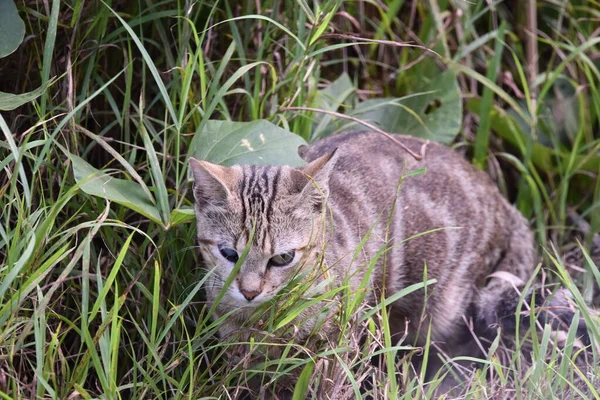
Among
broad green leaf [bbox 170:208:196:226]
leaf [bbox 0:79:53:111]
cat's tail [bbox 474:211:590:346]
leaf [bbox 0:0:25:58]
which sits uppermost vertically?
leaf [bbox 0:0:25:58]

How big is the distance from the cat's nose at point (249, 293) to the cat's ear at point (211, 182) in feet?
0.91

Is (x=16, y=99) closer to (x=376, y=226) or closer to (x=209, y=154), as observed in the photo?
(x=209, y=154)

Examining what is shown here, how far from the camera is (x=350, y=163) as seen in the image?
319 cm

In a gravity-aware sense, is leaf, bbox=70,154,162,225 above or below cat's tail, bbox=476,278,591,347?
above

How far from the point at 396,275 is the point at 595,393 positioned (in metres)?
0.94

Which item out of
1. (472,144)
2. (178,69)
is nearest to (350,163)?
(178,69)

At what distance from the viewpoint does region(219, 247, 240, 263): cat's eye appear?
2.54m

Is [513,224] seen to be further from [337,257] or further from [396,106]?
[337,257]

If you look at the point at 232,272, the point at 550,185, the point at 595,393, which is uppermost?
the point at 232,272

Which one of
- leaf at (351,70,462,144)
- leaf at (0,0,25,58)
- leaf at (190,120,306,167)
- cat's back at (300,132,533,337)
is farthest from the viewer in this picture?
leaf at (351,70,462,144)

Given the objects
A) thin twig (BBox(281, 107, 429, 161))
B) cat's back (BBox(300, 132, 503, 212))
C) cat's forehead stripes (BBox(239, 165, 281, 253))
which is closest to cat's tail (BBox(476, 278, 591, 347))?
cat's back (BBox(300, 132, 503, 212))

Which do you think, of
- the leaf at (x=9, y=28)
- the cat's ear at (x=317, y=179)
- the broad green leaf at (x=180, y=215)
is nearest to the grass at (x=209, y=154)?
the broad green leaf at (x=180, y=215)

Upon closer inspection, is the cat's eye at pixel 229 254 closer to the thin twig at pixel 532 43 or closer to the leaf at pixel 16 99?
the leaf at pixel 16 99

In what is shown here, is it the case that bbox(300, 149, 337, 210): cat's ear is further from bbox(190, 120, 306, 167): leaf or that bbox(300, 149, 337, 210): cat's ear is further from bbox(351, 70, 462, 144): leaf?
bbox(351, 70, 462, 144): leaf
